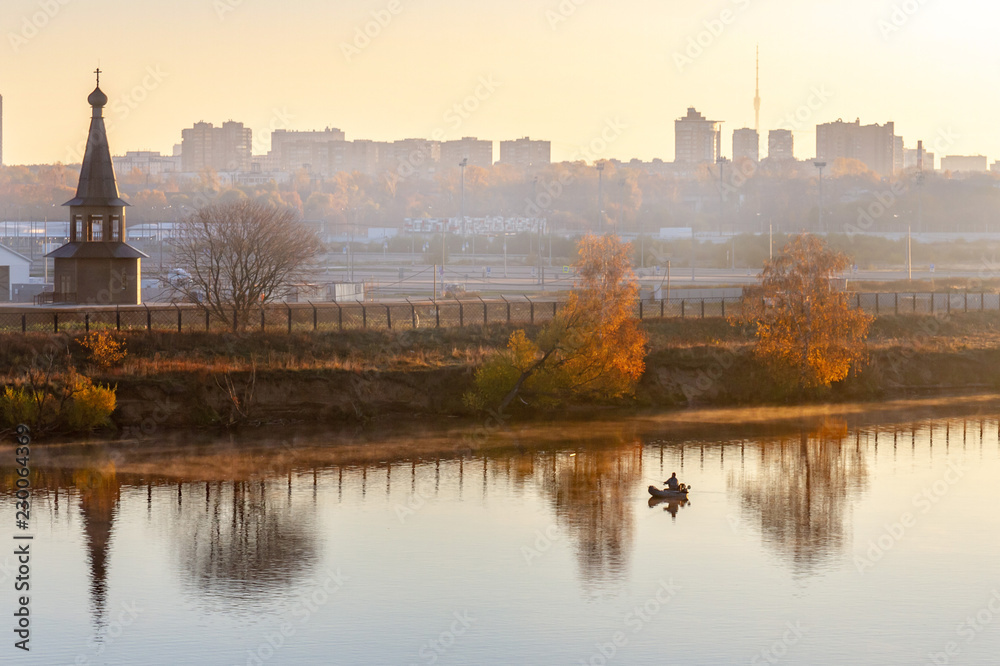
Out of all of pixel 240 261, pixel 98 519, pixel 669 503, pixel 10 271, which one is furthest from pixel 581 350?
pixel 10 271

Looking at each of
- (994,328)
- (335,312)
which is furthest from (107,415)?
(994,328)

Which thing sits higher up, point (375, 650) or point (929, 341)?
point (929, 341)

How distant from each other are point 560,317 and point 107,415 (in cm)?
1697

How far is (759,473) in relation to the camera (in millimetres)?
39875

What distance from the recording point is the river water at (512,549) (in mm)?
24391

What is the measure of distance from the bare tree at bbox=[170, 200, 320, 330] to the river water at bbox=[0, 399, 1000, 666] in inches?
473

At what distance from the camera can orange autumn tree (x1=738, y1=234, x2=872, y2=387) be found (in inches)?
2136

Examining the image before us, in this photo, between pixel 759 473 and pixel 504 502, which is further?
pixel 759 473

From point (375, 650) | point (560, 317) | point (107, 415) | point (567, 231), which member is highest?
point (567, 231)

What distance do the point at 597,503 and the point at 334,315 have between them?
83.8 ft

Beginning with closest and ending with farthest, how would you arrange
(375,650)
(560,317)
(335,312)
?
(375,650) → (560,317) → (335,312)

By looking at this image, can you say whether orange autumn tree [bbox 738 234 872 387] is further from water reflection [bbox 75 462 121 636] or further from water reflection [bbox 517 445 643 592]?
water reflection [bbox 75 462 121 636]

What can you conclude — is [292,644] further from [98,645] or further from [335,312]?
[335,312]

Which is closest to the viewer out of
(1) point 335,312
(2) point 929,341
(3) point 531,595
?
(3) point 531,595
